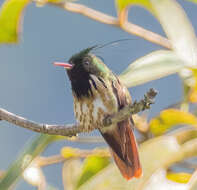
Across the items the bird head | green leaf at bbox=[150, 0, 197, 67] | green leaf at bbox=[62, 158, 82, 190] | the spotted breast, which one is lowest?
green leaf at bbox=[62, 158, 82, 190]

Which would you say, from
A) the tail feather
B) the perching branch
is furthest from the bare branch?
the tail feather

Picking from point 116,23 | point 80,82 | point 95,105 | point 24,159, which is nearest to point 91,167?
point 95,105

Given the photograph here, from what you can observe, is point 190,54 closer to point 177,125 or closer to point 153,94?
Answer: point 153,94

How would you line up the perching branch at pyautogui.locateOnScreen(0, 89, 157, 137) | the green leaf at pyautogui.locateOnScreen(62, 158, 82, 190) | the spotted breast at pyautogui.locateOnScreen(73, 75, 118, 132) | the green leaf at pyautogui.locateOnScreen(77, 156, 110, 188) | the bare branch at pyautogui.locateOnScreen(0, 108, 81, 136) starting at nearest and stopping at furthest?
the perching branch at pyautogui.locateOnScreen(0, 89, 157, 137)
the bare branch at pyautogui.locateOnScreen(0, 108, 81, 136)
the spotted breast at pyautogui.locateOnScreen(73, 75, 118, 132)
the green leaf at pyautogui.locateOnScreen(77, 156, 110, 188)
the green leaf at pyautogui.locateOnScreen(62, 158, 82, 190)

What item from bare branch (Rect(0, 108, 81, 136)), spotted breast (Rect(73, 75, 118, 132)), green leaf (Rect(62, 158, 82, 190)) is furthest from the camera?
green leaf (Rect(62, 158, 82, 190))

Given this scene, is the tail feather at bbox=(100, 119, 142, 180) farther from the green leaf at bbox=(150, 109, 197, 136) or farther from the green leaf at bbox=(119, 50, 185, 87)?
the green leaf at bbox=(119, 50, 185, 87)

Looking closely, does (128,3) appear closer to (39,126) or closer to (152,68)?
(152,68)

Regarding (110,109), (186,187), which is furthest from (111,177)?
(110,109)
